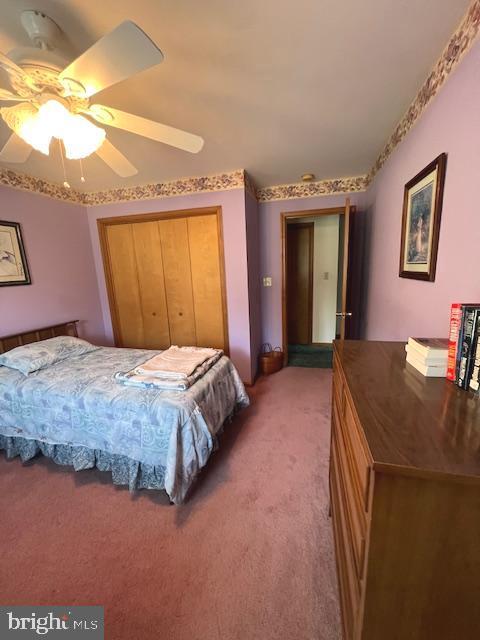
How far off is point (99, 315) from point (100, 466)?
220 cm

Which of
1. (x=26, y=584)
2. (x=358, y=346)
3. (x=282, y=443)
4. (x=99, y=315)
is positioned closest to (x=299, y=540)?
(x=282, y=443)

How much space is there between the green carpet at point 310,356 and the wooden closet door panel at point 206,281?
128 cm

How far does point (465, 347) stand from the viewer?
0.79 metres

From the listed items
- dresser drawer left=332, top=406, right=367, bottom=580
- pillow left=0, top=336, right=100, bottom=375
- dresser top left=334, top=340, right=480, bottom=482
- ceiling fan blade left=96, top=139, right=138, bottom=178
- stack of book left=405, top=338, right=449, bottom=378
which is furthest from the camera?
pillow left=0, top=336, right=100, bottom=375

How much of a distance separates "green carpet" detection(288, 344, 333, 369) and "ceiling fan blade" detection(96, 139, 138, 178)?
294cm

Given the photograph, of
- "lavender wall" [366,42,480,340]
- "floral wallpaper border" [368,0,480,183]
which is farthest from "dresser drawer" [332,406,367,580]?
"floral wallpaper border" [368,0,480,183]

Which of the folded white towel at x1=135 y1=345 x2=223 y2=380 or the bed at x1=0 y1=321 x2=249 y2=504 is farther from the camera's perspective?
the folded white towel at x1=135 y1=345 x2=223 y2=380

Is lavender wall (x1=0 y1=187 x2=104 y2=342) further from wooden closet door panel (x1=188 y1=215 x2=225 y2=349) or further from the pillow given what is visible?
wooden closet door panel (x1=188 y1=215 x2=225 y2=349)

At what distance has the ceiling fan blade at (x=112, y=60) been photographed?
82 centimetres

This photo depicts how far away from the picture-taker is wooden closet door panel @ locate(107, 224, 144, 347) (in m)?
3.22

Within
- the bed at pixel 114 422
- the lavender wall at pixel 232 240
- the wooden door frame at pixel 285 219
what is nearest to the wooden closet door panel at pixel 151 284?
the lavender wall at pixel 232 240

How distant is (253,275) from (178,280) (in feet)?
3.02

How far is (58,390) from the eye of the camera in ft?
5.75

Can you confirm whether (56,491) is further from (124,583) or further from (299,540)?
(299,540)
